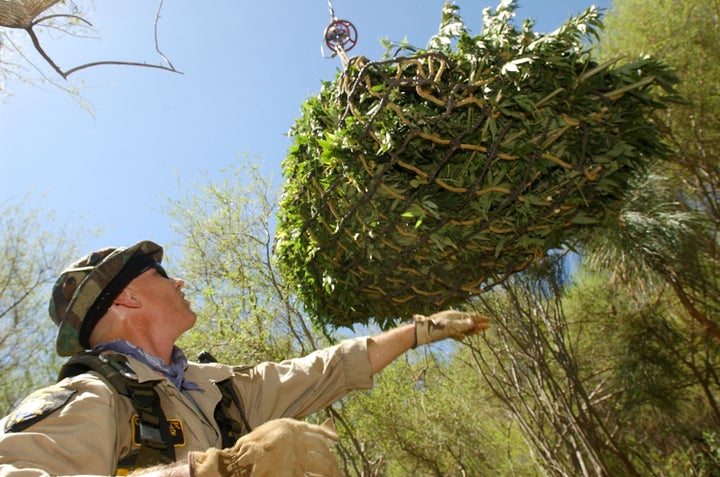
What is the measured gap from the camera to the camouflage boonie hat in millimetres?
1659

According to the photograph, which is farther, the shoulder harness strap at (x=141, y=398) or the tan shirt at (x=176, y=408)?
the shoulder harness strap at (x=141, y=398)

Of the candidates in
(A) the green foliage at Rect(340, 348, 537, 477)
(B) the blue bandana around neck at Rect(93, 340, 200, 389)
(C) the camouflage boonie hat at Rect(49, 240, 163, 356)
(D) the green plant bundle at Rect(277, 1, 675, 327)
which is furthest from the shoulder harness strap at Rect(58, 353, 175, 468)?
(A) the green foliage at Rect(340, 348, 537, 477)

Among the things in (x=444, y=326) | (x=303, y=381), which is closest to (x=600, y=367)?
(x=444, y=326)

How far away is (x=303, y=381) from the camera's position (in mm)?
1837

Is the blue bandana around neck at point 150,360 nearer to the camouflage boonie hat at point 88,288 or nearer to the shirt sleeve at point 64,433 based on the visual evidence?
the camouflage boonie hat at point 88,288

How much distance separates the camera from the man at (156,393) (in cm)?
89

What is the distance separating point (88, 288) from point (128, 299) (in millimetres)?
132

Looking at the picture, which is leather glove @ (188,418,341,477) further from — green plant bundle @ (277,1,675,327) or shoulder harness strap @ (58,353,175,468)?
green plant bundle @ (277,1,675,327)

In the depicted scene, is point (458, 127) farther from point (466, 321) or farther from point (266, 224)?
point (266, 224)

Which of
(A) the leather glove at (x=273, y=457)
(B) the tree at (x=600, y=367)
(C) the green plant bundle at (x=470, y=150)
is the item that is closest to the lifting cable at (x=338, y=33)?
(C) the green plant bundle at (x=470, y=150)

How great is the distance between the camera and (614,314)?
686 centimetres

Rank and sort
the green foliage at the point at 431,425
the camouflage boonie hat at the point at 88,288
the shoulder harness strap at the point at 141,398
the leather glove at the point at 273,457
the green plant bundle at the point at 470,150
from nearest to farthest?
1. the leather glove at the point at 273,457
2. the shoulder harness strap at the point at 141,398
3. the green plant bundle at the point at 470,150
4. the camouflage boonie hat at the point at 88,288
5. the green foliage at the point at 431,425

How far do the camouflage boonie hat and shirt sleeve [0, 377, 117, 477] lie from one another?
0.44 meters

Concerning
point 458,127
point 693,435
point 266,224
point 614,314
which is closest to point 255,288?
point 266,224
